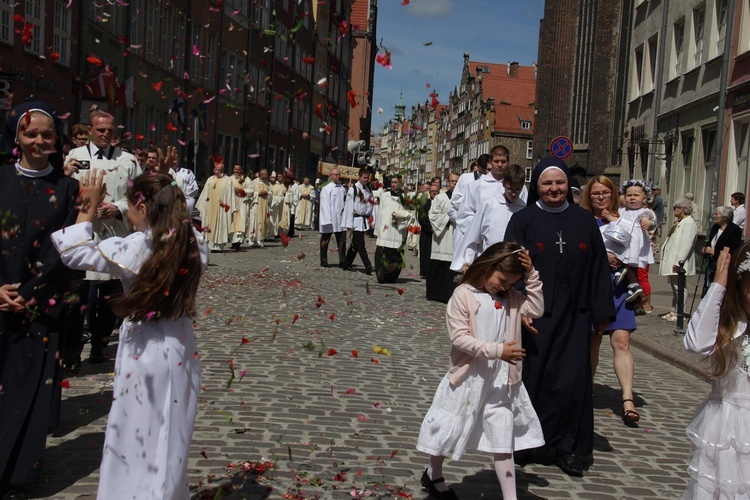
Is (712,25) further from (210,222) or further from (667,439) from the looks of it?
(667,439)

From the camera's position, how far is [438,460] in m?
5.20

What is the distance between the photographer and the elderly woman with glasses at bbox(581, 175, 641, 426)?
7867 mm

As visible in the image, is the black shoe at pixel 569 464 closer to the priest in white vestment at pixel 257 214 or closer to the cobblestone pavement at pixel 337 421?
the cobblestone pavement at pixel 337 421

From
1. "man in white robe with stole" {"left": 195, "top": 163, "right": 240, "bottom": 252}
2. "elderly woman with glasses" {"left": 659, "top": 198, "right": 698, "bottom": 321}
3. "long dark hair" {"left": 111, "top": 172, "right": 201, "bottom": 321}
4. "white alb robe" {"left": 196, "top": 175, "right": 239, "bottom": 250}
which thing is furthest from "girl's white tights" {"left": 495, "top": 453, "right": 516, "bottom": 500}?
"white alb robe" {"left": 196, "top": 175, "right": 239, "bottom": 250}

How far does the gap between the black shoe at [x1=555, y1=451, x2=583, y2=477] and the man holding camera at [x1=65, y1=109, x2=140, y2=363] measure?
3.77m

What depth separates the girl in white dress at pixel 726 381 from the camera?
165 inches

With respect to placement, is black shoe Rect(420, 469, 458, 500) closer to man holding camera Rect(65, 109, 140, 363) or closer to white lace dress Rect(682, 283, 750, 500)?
white lace dress Rect(682, 283, 750, 500)

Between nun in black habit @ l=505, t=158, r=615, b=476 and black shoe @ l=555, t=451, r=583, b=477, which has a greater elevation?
nun in black habit @ l=505, t=158, r=615, b=476

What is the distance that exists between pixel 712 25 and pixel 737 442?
79.7 ft

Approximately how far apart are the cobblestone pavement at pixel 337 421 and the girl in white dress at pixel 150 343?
624mm

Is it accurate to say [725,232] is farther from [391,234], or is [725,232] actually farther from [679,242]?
[391,234]

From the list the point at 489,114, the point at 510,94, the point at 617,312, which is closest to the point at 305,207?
the point at 617,312

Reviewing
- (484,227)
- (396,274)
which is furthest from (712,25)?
(484,227)

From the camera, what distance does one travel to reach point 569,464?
613 centimetres
